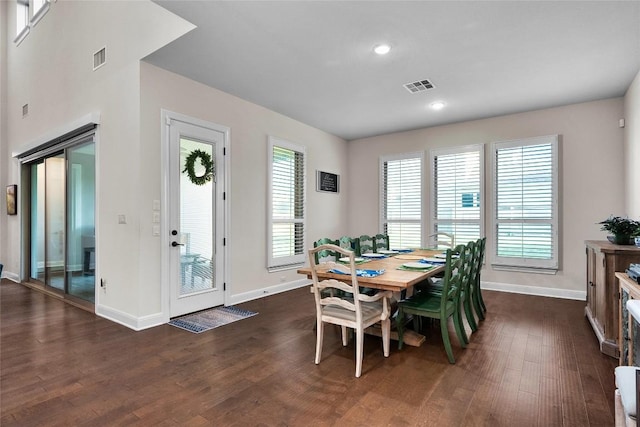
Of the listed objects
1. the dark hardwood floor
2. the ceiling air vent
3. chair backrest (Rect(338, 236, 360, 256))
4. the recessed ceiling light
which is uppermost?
the recessed ceiling light

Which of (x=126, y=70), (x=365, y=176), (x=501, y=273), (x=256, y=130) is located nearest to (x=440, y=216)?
(x=501, y=273)

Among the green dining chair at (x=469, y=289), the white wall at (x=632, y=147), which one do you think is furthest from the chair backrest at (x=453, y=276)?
the white wall at (x=632, y=147)

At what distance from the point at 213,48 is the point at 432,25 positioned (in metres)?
2.04

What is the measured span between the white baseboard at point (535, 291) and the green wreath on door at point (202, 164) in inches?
179

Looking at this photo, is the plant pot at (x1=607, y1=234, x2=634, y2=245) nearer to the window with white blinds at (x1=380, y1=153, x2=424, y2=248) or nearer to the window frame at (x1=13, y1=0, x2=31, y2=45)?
the window with white blinds at (x1=380, y1=153, x2=424, y2=248)

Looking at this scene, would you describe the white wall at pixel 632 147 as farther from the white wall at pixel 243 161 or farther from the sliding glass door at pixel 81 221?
the sliding glass door at pixel 81 221

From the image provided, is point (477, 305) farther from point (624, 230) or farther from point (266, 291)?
point (266, 291)

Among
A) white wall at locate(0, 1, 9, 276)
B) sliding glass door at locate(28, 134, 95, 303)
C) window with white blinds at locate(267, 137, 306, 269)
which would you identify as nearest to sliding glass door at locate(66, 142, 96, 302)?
sliding glass door at locate(28, 134, 95, 303)

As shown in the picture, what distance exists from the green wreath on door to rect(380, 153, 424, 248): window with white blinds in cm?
349

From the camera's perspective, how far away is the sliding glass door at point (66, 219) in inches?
→ 168

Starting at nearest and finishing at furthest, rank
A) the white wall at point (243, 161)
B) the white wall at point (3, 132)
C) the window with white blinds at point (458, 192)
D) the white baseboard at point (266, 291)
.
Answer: the white wall at point (243, 161), the white baseboard at point (266, 291), the window with white blinds at point (458, 192), the white wall at point (3, 132)

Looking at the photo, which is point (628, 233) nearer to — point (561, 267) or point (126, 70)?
point (561, 267)

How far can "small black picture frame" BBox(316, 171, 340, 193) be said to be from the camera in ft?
19.9

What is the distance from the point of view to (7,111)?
653cm
